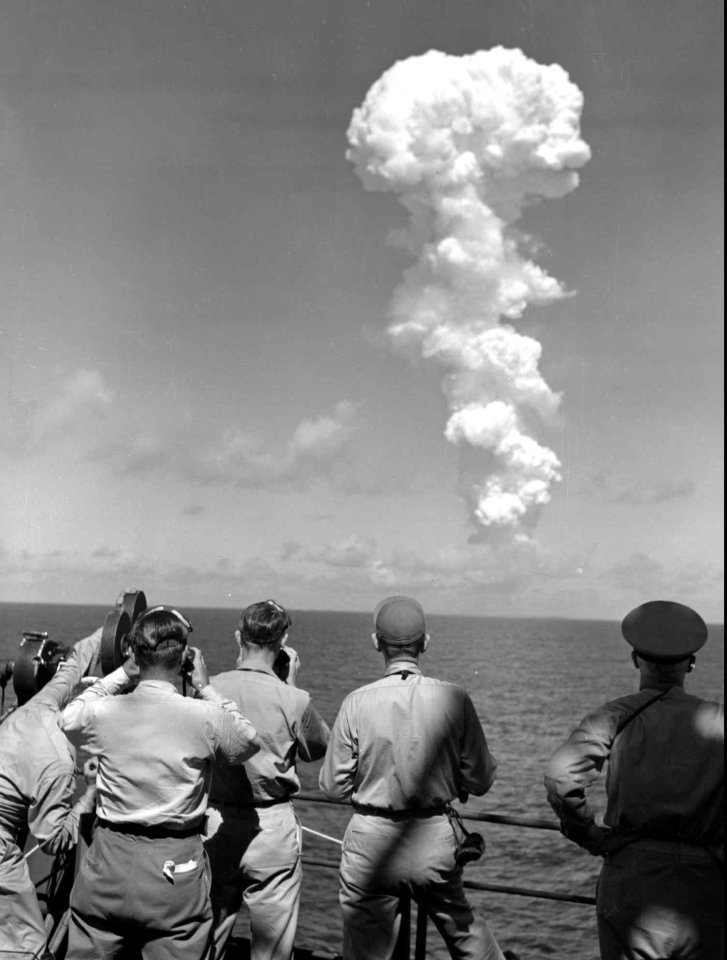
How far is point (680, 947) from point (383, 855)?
3.60 feet

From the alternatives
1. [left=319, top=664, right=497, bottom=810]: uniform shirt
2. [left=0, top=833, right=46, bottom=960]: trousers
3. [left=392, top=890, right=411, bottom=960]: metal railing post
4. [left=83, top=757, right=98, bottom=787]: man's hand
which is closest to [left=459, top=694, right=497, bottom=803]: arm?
[left=319, top=664, right=497, bottom=810]: uniform shirt

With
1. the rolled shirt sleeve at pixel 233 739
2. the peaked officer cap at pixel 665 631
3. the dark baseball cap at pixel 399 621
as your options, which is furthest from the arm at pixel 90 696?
the peaked officer cap at pixel 665 631

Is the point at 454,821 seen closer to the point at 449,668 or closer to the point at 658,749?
the point at 658,749

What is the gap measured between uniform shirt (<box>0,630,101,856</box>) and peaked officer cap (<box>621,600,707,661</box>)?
2.32 meters

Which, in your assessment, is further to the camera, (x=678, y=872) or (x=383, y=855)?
(x=383, y=855)

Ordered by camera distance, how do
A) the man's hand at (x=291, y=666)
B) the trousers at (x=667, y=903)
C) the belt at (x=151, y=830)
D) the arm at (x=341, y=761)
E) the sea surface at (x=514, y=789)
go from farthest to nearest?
the sea surface at (x=514, y=789) < the man's hand at (x=291, y=666) < the arm at (x=341, y=761) < the belt at (x=151, y=830) < the trousers at (x=667, y=903)

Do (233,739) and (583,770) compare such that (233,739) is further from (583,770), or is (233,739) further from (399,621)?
(583,770)

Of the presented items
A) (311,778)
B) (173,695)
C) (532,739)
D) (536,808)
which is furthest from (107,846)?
(532,739)

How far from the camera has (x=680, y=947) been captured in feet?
9.97

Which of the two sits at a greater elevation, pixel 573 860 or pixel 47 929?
pixel 47 929

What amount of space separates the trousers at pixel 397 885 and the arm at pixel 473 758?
19 cm

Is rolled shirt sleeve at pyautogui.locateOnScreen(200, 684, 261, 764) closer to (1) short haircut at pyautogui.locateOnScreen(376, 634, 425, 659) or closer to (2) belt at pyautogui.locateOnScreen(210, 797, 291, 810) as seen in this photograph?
(2) belt at pyautogui.locateOnScreen(210, 797, 291, 810)

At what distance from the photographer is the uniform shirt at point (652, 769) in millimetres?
3051

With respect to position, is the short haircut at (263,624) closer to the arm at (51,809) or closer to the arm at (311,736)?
the arm at (311,736)
